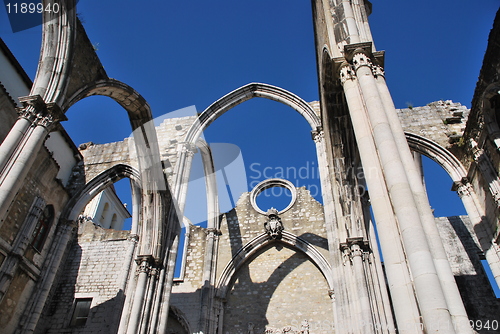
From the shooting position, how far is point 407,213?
3.72m

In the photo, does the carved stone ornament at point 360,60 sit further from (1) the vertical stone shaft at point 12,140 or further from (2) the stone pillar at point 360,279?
(1) the vertical stone shaft at point 12,140

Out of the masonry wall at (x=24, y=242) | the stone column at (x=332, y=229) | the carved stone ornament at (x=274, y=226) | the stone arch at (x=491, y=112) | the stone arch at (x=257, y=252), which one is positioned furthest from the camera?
the carved stone ornament at (x=274, y=226)

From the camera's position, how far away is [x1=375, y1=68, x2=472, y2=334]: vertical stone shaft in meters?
3.09

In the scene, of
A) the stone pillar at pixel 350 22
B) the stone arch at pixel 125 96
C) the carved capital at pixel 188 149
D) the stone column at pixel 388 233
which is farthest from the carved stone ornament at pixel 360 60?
the stone arch at pixel 125 96

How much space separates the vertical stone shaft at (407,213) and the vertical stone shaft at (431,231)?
0.21 ft

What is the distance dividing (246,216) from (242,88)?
4239 millimetres

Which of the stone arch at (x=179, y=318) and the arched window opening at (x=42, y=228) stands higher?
the arched window opening at (x=42, y=228)

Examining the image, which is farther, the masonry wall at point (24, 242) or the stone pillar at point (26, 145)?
the masonry wall at point (24, 242)

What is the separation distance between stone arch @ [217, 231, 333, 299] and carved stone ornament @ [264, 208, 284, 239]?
5.4 inches

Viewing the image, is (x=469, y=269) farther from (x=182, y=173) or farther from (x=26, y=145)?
(x=26, y=145)

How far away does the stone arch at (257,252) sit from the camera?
35.1ft

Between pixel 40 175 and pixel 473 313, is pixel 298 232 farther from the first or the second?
pixel 40 175

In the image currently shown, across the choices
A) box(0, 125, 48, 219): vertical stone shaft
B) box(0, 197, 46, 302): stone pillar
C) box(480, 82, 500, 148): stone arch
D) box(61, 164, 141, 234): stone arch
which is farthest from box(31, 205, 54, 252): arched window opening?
box(480, 82, 500, 148): stone arch

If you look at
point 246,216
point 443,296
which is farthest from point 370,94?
point 246,216
